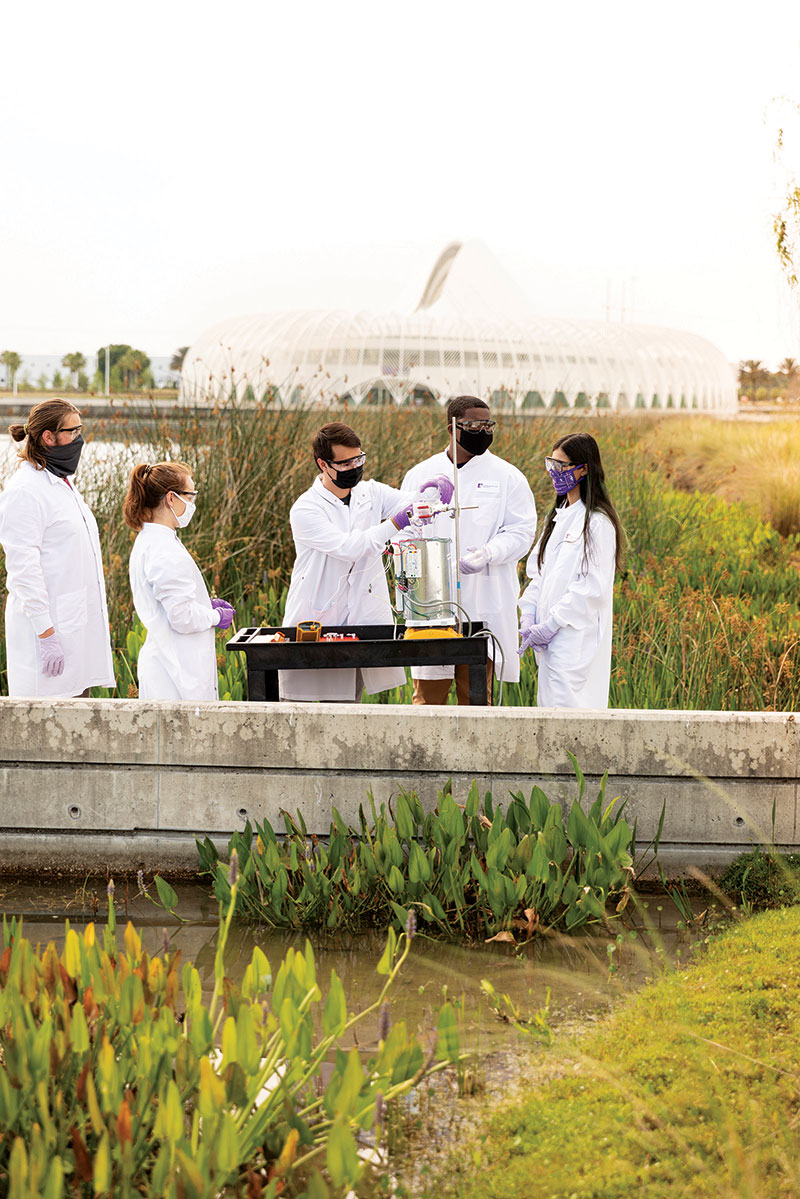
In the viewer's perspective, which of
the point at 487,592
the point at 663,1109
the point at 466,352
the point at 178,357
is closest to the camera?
the point at 663,1109

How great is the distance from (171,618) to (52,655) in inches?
31.2

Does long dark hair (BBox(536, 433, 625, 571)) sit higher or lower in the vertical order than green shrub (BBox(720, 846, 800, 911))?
higher

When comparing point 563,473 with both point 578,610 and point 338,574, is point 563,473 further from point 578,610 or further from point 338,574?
point 338,574

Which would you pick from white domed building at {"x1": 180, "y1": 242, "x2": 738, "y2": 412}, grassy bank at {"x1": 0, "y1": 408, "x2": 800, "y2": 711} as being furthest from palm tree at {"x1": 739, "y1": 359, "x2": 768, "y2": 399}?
grassy bank at {"x1": 0, "y1": 408, "x2": 800, "y2": 711}

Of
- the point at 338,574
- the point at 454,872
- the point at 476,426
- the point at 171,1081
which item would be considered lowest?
the point at 454,872

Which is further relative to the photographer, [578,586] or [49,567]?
[49,567]

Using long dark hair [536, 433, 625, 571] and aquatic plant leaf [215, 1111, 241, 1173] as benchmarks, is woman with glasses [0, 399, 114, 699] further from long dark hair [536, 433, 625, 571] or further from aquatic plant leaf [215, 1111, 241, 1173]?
aquatic plant leaf [215, 1111, 241, 1173]

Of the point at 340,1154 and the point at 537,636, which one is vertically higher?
the point at 537,636

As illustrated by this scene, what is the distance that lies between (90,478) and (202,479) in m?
0.83

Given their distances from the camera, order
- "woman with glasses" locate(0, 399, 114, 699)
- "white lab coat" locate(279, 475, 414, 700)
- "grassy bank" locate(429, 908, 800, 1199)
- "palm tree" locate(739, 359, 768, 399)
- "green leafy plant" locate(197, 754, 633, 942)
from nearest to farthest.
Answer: "grassy bank" locate(429, 908, 800, 1199), "green leafy plant" locate(197, 754, 633, 942), "woman with glasses" locate(0, 399, 114, 699), "white lab coat" locate(279, 475, 414, 700), "palm tree" locate(739, 359, 768, 399)

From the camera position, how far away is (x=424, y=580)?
16.4 feet

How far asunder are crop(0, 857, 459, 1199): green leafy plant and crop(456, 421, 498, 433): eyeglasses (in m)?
3.14

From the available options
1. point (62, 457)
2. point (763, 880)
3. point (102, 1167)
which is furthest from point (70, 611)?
point (102, 1167)

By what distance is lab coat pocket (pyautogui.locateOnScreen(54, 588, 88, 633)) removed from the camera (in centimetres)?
530
